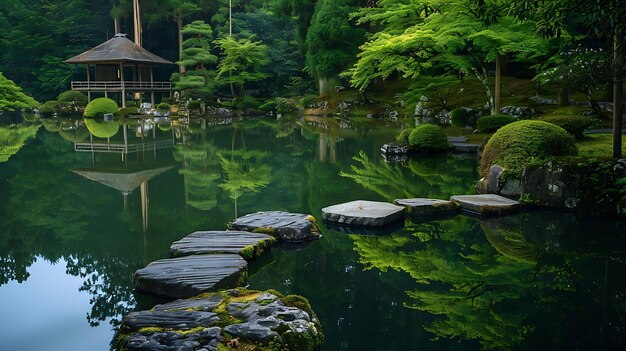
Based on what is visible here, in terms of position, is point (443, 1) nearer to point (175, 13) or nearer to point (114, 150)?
point (114, 150)

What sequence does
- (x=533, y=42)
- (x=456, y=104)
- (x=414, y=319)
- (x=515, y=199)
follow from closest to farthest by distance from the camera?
(x=414, y=319)
(x=515, y=199)
(x=533, y=42)
(x=456, y=104)

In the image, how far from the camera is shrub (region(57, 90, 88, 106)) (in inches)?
1505

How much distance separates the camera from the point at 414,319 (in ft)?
14.9

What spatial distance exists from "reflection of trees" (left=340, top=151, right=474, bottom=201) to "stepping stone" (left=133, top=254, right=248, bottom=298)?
457 cm

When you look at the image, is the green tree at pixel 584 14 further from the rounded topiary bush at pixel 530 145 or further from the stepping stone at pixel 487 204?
the rounded topiary bush at pixel 530 145

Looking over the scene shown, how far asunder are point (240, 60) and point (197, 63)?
364cm

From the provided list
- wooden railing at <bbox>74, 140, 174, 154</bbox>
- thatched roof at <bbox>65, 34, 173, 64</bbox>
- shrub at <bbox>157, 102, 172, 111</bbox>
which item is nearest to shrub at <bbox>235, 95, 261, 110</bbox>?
shrub at <bbox>157, 102, 172, 111</bbox>

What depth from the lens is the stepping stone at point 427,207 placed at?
27.3 feet

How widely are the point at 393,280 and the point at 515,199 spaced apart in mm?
4423

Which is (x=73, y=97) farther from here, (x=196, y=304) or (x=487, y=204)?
(x=196, y=304)

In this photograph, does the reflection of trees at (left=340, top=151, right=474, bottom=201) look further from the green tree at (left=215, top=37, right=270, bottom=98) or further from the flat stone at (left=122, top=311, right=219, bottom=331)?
the green tree at (left=215, top=37, right=270, bottom=98)

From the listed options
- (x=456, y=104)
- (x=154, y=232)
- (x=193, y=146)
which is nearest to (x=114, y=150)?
(x=193, y=146)

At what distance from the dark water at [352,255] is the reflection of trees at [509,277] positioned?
0.02m

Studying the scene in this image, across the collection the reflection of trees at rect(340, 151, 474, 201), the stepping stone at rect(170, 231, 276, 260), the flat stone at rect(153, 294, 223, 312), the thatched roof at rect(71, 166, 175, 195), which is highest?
the flat stone at rect(153, 294, 223, 312)
